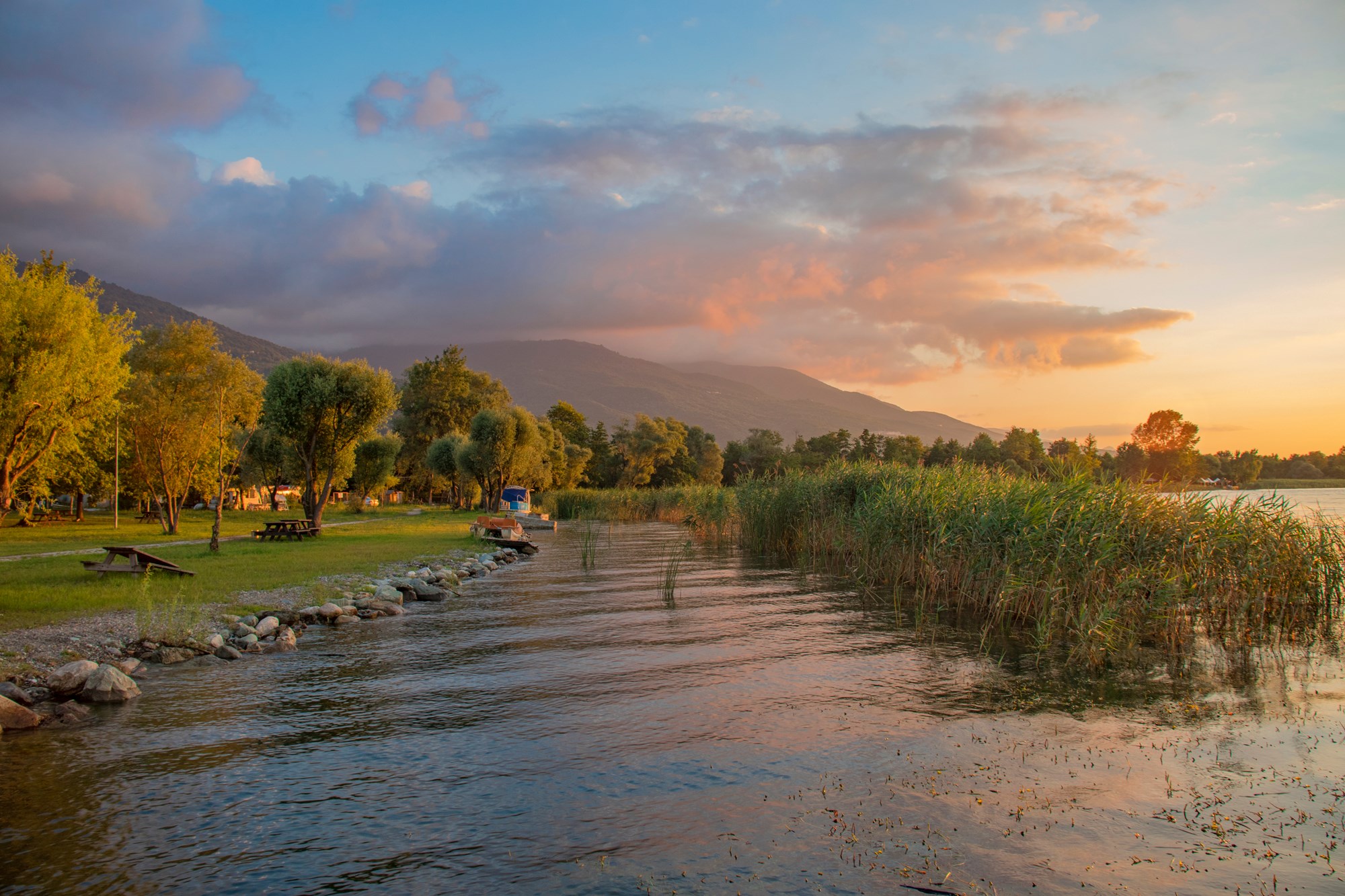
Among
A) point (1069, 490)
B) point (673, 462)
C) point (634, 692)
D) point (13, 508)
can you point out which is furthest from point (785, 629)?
point (673, 462)

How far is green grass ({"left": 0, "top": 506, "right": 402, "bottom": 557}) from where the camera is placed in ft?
98.1

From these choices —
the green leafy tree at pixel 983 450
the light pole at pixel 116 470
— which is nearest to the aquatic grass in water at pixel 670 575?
the light pole at pixel 116 470

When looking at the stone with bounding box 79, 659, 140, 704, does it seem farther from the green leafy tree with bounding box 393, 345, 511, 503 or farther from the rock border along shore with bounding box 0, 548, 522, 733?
the green leafy tree with bounding box 393, 345, 511, 503

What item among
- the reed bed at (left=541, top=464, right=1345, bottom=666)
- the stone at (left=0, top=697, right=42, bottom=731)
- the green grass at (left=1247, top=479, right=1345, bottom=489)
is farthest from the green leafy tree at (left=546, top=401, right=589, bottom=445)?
the stone at (left=0, top=697, right=42, bottom=731)

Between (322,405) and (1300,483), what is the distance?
113 m

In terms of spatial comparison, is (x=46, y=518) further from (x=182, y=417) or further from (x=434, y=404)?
(x=434, y=404)

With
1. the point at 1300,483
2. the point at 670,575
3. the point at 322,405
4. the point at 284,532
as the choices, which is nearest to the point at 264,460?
the point at 322,405

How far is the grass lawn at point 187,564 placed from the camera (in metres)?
16.6

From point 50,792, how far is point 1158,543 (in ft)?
60.6

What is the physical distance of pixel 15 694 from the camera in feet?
35.7

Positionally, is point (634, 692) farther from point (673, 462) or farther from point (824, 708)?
point (673, 462)

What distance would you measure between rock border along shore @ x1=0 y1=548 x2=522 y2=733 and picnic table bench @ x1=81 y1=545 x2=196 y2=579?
4.50 metres

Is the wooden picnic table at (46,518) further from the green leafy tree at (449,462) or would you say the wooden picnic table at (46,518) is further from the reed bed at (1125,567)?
the reed bed at (1125,567)

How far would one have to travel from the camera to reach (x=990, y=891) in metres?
6.29
